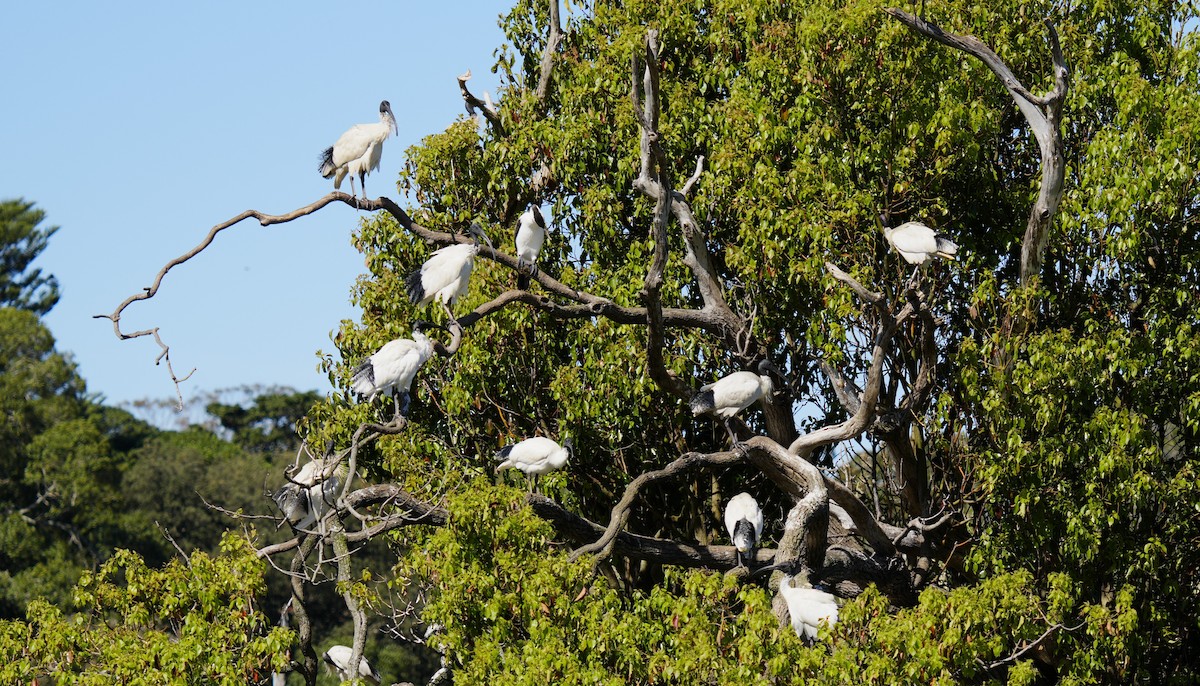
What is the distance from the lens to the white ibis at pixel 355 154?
35.8 feet

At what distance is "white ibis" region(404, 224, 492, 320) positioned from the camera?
9.62 m

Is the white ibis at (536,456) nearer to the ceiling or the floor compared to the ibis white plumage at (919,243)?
nearer to the floor

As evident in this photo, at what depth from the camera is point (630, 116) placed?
1095cm

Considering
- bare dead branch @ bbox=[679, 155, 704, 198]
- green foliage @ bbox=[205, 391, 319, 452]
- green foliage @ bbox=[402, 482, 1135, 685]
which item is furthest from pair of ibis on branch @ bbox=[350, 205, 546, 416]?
green foliage @ bbox=[205, 391, 319, 452]

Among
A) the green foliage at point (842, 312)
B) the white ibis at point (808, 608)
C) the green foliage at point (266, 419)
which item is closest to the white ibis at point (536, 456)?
the green foliage at point (842, 312)

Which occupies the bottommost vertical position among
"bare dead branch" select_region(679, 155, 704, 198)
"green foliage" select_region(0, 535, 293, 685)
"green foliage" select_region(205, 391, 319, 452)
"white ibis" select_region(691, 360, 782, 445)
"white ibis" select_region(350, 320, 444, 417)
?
"green foliage" select_region(0, 535, 293, 685)

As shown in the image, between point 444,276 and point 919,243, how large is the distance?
3.16 m

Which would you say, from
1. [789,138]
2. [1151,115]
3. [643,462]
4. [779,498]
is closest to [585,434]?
[643,462]

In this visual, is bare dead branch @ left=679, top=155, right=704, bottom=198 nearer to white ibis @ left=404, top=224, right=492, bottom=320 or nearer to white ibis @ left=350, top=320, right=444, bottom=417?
white ibis @ left=404, top=224, right=492, bottom=320

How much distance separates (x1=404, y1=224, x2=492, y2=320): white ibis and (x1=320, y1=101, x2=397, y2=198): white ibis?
4.43ft

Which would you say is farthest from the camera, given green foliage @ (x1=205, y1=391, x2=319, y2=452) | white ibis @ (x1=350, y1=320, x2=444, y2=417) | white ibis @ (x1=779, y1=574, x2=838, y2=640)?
green foliage @ (x1=205, y1=391, x2=319, y2=452)

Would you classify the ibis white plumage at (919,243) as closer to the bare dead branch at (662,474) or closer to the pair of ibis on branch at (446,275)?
the bare dead branch at (662,474)

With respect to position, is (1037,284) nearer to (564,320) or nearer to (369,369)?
(564,320)

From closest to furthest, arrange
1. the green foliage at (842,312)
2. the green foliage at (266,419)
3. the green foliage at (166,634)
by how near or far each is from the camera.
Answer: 1. the green foliage at (166,634)
2. the green foliage at (842,312)
3. the green foliage at (266,419)
